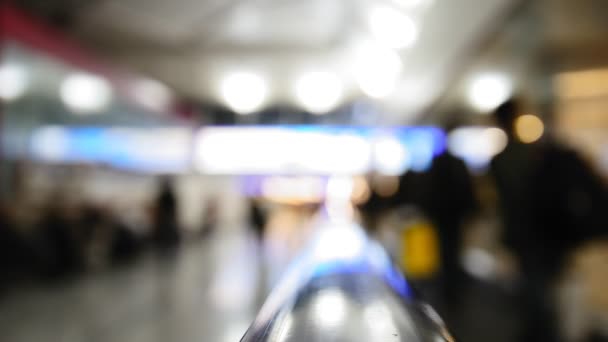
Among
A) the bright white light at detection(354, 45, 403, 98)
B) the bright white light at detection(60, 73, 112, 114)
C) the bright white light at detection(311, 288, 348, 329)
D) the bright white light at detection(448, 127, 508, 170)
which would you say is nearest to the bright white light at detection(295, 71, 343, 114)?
the bright white light at detection(354, 45, 403, 98)

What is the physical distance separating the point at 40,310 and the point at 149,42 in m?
9.31

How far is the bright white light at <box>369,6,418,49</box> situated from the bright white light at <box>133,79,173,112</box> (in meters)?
6.98

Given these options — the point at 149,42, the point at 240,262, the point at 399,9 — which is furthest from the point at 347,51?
the point at 240,262

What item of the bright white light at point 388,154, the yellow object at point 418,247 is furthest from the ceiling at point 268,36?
the yellow object at point 418,247

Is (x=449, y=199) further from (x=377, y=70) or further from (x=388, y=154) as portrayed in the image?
(x=377, y=70)

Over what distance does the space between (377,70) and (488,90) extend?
298 inches

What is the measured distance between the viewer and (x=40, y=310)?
6160mm

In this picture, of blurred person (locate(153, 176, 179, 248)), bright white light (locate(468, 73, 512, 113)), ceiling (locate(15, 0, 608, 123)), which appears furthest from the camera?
blurred person (locate(153, 176, 179, 248))

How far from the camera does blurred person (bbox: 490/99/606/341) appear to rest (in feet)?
12.3

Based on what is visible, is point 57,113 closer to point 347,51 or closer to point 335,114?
point 347,51

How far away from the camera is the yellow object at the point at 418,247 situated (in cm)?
470

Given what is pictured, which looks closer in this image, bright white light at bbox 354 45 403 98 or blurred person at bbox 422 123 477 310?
blurred person at bbox 422 123 477 310

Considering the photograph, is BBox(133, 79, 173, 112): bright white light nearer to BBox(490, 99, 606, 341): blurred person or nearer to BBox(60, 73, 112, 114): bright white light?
BBox(60, 73, 112, 114): bright white light

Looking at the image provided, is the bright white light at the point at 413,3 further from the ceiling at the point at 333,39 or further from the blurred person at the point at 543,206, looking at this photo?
the blurred person at the point at 543,206
